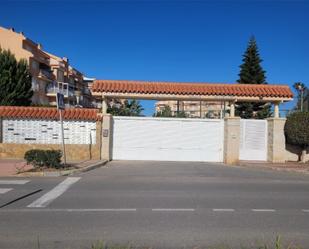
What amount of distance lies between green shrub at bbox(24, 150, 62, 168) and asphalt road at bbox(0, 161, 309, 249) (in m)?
1.45

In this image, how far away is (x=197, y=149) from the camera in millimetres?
22438

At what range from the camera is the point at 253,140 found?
22094mm

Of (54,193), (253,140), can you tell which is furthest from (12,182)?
(253,140)

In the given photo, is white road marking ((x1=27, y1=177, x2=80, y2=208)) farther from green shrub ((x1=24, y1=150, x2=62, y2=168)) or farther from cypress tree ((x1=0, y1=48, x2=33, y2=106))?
cypress tree ((x1=0, y1=48, x2=33, y2=106))

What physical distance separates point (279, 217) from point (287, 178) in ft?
25.1

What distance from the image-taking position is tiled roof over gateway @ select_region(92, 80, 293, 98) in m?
22.0

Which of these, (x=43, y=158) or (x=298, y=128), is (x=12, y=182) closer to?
(x=43, y=158)

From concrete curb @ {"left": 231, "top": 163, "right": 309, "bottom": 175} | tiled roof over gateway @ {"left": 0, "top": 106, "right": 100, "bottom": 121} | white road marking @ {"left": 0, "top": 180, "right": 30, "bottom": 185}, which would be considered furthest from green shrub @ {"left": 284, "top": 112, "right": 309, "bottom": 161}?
white road marking @ {"left": 0, "top": 180, "right": 30, "bottom": 185}

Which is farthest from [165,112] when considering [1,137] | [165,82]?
[1,137]

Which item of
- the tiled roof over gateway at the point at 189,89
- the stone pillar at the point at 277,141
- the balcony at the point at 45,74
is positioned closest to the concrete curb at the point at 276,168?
the stone pillar at the point at 277,141

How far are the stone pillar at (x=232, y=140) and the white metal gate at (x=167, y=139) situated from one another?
0.74 metres

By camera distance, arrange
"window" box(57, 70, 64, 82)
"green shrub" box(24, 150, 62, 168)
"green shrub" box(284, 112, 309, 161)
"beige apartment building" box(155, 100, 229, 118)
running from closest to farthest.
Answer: "green shrub" box(24, 150, 62, 168), "green shrub" box(284, 112, 309, 161), "beige apartment building" box(155, 100, 229, 118), "window" box(57, 70, 64, 82)

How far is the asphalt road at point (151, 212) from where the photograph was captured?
6562mm

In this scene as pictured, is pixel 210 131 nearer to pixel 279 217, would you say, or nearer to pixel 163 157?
pixel 163 157
